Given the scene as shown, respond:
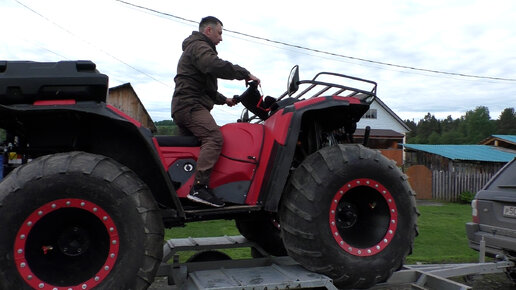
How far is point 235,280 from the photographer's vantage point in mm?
3283

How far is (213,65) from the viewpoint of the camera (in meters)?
3.56

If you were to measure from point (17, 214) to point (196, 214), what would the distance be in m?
1.31

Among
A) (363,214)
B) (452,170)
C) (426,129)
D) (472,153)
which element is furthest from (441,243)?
(426,129)

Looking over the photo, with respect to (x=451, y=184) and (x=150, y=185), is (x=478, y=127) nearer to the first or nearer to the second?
(x=451, y=184)

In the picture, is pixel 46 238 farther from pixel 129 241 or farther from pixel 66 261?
pixel 129 241

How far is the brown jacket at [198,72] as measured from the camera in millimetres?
3594

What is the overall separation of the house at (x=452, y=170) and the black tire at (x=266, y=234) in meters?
13.9

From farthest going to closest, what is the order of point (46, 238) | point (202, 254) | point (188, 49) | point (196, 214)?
point (202, 254)
point (188, 49)
point (196, 214)
point (46, 238)

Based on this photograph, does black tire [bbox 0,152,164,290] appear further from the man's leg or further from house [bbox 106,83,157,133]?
house [bbox 106,83,157,133]

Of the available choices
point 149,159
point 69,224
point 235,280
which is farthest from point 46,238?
point 235,280

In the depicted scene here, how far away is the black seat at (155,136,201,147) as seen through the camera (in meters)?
3.58

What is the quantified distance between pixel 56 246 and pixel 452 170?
27179mm

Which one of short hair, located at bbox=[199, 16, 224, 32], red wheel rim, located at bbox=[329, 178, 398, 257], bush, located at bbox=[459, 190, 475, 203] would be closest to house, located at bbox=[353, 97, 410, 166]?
bush, located at bbox=[459, 190, 475, 203]

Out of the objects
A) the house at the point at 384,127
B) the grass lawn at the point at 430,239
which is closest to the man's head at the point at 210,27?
the grass lawn at the point at 430,239
